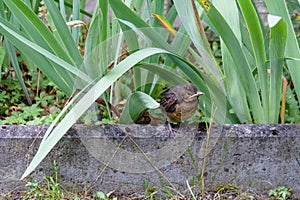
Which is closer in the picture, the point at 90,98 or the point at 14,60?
the point at 90,98

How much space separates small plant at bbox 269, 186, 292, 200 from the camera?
92.7 inches

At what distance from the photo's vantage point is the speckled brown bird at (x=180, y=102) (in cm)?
230

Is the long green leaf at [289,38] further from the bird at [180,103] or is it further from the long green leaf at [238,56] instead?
the bird at [180,103]

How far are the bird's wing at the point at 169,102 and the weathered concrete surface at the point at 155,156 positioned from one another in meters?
0.08

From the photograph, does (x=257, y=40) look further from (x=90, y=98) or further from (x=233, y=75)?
(x=90, y=98)

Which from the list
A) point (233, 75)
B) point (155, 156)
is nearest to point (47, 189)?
point (155, 156)

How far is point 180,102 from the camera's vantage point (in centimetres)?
229

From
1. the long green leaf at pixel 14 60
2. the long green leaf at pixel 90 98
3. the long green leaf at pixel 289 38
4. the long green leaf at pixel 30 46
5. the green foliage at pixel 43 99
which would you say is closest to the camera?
the long green leaf at pixel 90 98

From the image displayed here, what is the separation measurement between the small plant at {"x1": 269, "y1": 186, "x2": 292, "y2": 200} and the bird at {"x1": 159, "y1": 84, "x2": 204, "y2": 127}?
449 millimetres

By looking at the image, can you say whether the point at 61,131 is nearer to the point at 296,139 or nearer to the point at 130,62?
the point at 130,62

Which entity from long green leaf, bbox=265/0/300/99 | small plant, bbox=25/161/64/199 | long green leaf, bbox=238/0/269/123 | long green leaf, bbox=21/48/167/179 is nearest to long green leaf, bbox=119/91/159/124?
long green leaf, bbox=21/48/167/179

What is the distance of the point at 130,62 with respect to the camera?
6.59ft

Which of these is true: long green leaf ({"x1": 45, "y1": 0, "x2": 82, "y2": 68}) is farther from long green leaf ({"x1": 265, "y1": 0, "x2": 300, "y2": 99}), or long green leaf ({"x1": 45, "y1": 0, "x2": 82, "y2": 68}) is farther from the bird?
long green leaf ({"x1": 265, "y1": 0, "x2": 300, "y2": 99})

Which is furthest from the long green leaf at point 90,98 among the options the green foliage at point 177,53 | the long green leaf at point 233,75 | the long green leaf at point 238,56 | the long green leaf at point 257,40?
the long green leaf at point 233,75
